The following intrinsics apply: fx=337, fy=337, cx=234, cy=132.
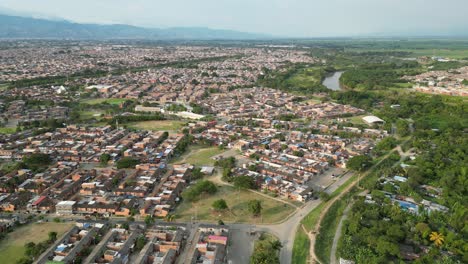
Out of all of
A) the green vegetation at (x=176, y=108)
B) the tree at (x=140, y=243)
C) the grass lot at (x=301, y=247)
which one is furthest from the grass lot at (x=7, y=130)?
the grass lot at (x=301, y=247)

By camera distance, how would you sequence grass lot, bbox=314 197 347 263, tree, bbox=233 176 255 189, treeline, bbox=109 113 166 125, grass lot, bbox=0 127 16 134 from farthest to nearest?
treeline, bbox=109 113 166 125, grass lot, bbox=0 127 16 134, tree, bbox=233 176 255 189, grass lot, bbox=314 197 347 263

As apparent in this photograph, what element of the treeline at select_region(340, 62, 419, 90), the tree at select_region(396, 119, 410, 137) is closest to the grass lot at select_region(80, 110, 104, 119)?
the tree at select_region(396, 119, 410, 137)

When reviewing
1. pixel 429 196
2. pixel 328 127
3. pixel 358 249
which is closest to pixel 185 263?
pixel 358 249

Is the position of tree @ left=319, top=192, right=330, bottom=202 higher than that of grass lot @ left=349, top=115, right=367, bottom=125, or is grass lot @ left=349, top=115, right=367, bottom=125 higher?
grass lot @ left=349, top=115, right=367, bottom=125

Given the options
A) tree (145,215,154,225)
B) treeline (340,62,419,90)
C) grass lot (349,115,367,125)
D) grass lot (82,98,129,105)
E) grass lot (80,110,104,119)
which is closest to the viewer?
tree (145,215,154,225)

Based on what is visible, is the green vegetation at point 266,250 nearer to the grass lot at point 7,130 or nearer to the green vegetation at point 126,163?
the green vegetation at point 126,163

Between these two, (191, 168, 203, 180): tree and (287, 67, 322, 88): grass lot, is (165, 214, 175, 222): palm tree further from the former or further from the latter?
(287, 67, 322, 88): grass lot

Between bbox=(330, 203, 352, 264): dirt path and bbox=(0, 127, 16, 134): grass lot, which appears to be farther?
bbox=(0, 127, 16, 134): grass lot
